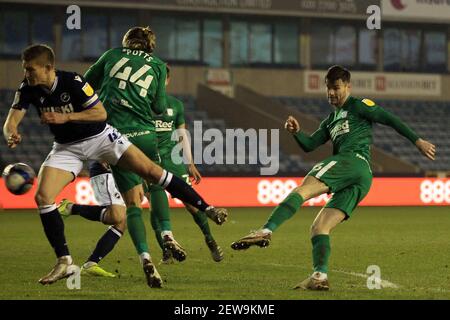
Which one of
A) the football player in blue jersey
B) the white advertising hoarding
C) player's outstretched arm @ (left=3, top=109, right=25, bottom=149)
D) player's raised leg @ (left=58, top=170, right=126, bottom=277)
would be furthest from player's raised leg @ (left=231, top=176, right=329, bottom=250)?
the white advertising hoarding

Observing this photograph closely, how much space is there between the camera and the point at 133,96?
28.9 ft

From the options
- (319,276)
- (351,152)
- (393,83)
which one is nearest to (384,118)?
(351,152)

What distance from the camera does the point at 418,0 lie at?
33.9 metres

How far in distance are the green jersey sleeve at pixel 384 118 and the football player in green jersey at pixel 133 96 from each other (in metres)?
1.73

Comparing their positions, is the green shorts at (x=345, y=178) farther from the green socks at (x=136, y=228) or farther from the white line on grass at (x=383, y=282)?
the green socks at (x=136, y=228)

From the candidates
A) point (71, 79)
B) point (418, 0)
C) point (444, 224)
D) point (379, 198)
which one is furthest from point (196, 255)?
point (418, 0)

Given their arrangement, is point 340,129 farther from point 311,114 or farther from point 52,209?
point 311,114

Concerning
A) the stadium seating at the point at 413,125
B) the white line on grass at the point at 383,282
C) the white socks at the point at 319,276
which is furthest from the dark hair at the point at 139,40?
the stadium seating at the point at 413,125

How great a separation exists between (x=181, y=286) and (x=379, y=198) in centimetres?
1642

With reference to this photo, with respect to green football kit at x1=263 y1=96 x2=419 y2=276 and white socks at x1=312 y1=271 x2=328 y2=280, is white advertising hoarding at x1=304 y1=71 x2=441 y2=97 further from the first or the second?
white socks at x1=312 y1=271 x2=328 y2=280

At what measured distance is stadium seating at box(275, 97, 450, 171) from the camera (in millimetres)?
31562

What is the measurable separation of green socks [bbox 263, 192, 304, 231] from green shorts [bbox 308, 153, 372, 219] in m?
0.31

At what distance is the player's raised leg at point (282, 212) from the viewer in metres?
7.85

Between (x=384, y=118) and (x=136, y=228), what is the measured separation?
2272mm
